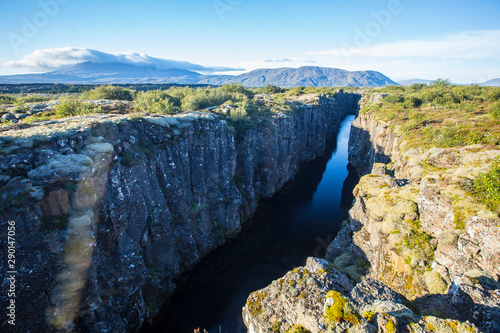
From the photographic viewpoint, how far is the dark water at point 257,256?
19438 millimetres

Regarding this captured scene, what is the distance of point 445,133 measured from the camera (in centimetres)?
2248

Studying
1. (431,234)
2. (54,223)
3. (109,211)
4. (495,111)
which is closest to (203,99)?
(109,211)

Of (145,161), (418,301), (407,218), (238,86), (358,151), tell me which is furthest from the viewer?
(238,86)

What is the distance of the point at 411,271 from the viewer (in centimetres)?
1172

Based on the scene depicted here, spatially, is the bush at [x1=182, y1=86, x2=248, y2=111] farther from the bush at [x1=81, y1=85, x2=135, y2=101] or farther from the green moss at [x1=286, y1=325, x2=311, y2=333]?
the green moss at [x1=286, y1=325, x2=311, y2=333]

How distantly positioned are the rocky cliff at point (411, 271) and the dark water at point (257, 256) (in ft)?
29.2

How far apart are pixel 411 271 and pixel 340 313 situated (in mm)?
6733

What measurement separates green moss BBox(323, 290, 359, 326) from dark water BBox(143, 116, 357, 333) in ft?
33.6

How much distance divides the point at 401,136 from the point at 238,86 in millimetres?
36967

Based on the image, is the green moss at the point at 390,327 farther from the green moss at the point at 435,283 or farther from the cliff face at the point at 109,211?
the cliff face at the point at 109,211

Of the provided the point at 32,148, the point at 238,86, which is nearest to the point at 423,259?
the point at 32,148

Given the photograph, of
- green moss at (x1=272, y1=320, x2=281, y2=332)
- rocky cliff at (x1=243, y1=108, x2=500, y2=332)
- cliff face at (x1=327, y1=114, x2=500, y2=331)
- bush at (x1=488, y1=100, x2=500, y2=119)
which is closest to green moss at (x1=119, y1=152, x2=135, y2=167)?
rocky cliff at (x1=243, y1=108, x2=500, y2=332)

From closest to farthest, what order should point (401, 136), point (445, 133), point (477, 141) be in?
point (477, 141) < point (445, 133) < point (401, 136)

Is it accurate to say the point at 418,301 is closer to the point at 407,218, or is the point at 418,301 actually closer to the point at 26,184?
the point at 407,218
